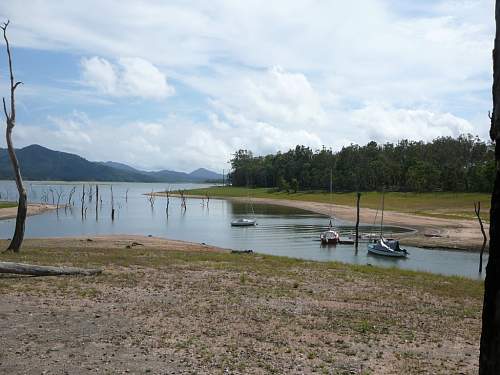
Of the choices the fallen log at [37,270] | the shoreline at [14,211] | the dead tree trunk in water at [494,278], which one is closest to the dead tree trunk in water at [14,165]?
the fallen log at [37,270]

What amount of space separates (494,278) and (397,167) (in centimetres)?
13214

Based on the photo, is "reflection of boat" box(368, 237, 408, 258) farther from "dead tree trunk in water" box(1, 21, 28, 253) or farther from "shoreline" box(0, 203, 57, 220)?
"shoreline" box(0, 203, 57, 220)

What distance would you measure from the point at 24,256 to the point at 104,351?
13929mm

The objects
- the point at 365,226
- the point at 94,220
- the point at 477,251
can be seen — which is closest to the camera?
the point at 477,251

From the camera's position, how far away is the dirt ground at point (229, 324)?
8789 mm

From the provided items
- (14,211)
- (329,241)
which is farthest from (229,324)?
(14,211)

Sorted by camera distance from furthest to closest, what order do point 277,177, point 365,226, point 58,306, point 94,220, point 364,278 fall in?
point 277,177 < point 94,220 < point 365,226 < point 364,278 < point 58,306

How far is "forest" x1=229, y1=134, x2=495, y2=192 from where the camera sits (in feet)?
389

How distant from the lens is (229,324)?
11.5 meters

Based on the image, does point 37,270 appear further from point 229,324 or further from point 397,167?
point 397,167

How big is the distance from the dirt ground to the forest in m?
92.1

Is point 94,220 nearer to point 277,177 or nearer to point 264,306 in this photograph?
point 264,306

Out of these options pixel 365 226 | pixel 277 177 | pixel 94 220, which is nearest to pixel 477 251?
pixel 365 226

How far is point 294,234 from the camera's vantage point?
63.9m
